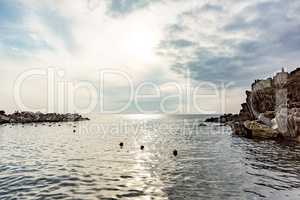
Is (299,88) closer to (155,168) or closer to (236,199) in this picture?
(155,168)

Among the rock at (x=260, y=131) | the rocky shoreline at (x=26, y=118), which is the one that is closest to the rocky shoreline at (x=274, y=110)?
the rock at (x=260, y=131)

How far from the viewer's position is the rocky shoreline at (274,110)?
52375 millimetres

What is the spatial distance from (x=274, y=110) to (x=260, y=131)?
626 inches

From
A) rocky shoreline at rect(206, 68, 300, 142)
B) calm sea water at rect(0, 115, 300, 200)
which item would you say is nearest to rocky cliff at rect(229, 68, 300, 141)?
rocky shoreline at rect(206, 68, 300, 142)

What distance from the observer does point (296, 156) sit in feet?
115

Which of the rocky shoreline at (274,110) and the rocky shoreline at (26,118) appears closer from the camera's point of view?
the rocky shoreline at (274,110)

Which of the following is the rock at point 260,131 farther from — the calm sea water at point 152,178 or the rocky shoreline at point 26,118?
the rocky shoreline at point 26,118

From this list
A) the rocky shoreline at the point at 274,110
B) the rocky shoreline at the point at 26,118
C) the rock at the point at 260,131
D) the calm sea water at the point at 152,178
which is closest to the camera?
the calm sea water at the point at 152,178

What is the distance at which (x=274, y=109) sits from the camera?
72.2 meters

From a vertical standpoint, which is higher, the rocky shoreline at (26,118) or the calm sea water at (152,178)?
the rocky shoreline at (26,118)

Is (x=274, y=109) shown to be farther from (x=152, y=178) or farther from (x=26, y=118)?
(x=26, y=118)

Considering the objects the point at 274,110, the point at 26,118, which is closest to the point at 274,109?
the point at 274,110

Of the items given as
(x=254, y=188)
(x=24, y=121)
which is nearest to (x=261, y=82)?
(x=254, y=188)

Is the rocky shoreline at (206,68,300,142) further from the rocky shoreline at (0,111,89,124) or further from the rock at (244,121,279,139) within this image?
the rocky shoreline at (0,111,89,124)
